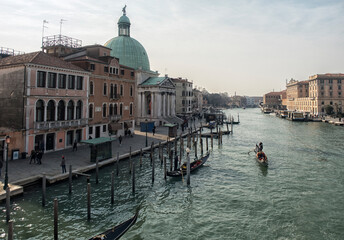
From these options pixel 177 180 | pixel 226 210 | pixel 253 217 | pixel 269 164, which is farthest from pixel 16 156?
pixel 269 164

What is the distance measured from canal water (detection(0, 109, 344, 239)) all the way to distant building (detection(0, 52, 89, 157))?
25.8ft

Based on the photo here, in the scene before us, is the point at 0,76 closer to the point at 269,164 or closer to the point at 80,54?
the point at 80,54

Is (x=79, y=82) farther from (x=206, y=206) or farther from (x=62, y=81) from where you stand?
(x=206, y=206)

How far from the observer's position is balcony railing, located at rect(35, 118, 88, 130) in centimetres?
2504

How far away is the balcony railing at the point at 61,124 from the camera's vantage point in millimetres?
25038

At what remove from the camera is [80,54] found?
36.4 m

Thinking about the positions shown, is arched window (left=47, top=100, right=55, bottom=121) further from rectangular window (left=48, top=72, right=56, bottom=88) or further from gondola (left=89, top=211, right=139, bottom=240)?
gondola (left=89, top=211, right=139, bottom=240)

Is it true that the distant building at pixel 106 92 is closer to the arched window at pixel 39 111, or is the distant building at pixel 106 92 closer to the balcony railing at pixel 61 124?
the balcony railing at pixel 61 124

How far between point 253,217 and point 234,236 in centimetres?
262

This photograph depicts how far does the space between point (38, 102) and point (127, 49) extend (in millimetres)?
37667

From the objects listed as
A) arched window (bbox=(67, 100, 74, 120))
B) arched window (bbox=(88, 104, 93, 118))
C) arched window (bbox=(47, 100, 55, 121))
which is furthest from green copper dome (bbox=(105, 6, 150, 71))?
arched window (bbox=(47, 100, 55, 121))

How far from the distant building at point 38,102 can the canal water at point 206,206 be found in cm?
786

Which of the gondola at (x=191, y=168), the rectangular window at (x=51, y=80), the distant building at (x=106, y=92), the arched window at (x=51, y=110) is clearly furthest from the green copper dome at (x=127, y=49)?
the gondola at (x=191, y=168)

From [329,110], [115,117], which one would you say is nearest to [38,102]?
[115,117]
